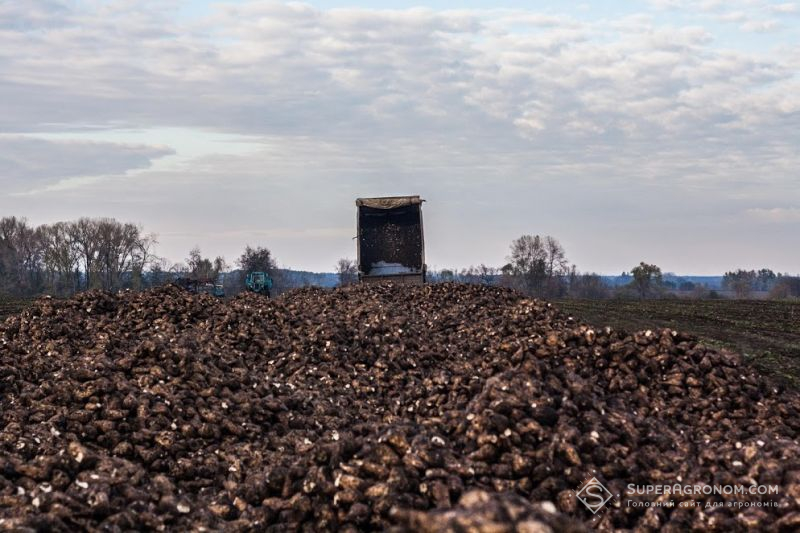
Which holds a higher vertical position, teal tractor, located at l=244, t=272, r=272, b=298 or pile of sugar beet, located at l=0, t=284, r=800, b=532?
teal tractor, located at l=244, t=272, r=272, b=298

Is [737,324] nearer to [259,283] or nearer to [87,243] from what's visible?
[259,283]

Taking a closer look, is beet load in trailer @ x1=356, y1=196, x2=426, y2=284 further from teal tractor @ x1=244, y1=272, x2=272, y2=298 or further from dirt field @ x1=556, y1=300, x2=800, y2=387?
teal tractor @ x1=244, y1=272, x2=272, y2=298

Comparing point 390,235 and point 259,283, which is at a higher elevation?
point 390,235

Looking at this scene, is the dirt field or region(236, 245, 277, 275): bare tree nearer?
the dirt field

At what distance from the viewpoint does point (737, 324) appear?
1022 inches

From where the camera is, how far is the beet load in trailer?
28.5m

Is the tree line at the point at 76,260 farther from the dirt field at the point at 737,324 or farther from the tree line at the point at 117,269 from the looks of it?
the dirt field at the point at 737,324

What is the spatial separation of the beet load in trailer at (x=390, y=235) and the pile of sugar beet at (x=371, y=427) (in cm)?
1103

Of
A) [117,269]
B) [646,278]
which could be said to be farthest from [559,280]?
[117,269]

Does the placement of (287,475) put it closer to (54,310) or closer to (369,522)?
(369,522)

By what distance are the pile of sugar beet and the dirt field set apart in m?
4.81

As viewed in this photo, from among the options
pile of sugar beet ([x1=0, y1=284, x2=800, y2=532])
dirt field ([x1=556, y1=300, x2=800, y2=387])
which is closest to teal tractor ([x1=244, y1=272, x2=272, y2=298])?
dirt field ([x1=556, y1=300, x2=800, y2=387])

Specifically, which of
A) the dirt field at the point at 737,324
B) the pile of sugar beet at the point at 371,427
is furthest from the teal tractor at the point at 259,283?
the pile of sugar beet at the point at 371,427

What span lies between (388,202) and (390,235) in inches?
49.7
